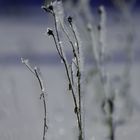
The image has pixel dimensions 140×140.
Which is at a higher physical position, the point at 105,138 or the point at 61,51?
the point at 61,51

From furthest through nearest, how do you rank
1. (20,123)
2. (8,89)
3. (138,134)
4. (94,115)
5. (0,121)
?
(94,115), (138,134), (8,89), (20,123), (0,121)

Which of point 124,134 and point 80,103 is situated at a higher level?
point 80,103

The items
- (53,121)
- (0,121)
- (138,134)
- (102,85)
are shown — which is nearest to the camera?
(0,121)

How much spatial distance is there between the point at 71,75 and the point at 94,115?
603cm

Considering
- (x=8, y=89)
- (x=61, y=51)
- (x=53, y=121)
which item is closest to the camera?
(x=61, y=51)

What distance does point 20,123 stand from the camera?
19.2 feet

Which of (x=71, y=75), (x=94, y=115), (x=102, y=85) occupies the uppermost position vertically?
(x=71, y=75)

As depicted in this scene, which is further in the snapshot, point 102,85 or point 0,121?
point 102,85

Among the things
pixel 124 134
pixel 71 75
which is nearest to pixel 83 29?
pixel 124 134

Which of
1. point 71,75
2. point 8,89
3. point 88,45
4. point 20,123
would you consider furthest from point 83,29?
point 71,75

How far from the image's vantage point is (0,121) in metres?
5.38

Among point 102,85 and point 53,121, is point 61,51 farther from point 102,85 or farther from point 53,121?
point 53,121

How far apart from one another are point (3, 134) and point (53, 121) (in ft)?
16.4

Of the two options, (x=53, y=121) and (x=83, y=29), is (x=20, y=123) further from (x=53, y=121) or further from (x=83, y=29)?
(x=53, y=121)
